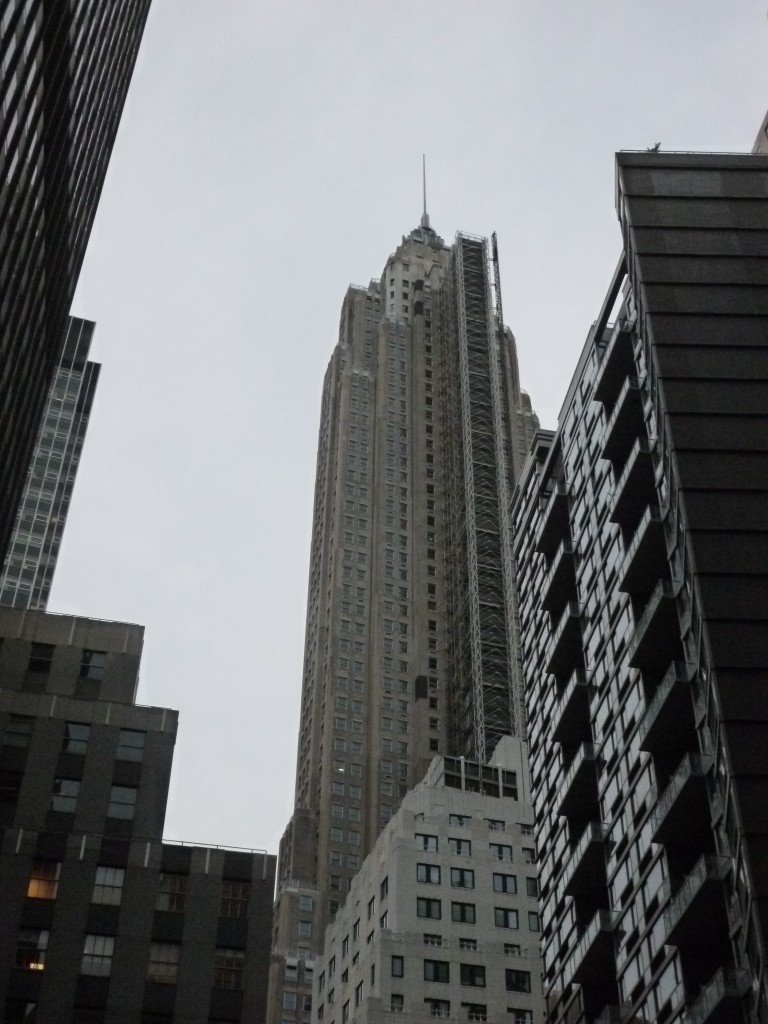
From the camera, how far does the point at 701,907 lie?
178 feet

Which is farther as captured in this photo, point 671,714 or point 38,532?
point 38,532

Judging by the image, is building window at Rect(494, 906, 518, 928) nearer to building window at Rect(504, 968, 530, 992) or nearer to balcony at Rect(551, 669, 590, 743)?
building window at Rect(504, 968, 530, 992)

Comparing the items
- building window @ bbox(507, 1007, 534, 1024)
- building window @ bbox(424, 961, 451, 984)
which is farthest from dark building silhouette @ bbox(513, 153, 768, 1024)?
building window @ bbox(424, 961, 451, 984)

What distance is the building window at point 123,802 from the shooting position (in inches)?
2616

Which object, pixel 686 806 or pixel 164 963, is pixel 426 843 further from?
pixel 686 806

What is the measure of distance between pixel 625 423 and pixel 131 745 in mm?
30640

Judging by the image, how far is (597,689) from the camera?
237ft

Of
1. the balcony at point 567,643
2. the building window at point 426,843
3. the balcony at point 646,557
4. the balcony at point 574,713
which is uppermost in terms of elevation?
the building window at point 426,843

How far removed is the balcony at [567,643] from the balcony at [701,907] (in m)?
22.5

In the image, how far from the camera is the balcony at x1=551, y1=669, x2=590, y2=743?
73.9 meters

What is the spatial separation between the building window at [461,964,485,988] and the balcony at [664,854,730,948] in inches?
1734

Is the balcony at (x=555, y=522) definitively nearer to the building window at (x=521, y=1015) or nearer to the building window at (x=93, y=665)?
the building window at (x=93, y=665)

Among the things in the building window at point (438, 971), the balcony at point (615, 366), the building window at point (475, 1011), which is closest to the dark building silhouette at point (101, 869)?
the balcony at point (615, 366)

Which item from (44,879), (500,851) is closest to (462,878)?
(500,851)
